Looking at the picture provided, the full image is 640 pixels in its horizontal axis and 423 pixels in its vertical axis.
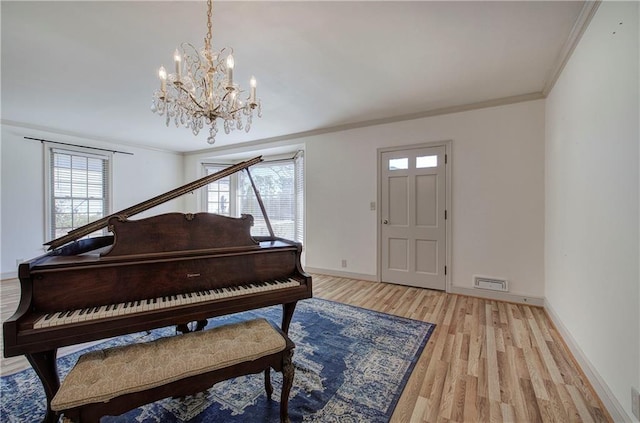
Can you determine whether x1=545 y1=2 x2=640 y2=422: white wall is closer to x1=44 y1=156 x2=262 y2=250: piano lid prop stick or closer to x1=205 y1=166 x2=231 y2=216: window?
x1=44 y1=156 x2=262 y2=250: piano lid prop stick

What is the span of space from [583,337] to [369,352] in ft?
4.99

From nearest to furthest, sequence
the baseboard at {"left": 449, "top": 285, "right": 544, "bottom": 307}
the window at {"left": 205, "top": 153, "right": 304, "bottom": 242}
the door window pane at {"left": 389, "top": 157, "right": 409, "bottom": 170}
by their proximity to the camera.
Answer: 1. the baseboard at {"left": 449, "top": 285, "right": 544, "bottom": 307}
2. the door window pane at {"left": 389, "top": 157, "right": 409, "bottom": 170}
3. the window at {"left": 205, "top": 153, "right": 304, "bottom": 242}

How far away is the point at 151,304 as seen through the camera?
1390 mm

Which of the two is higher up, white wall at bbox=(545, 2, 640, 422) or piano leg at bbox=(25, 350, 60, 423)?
white wall at bbox=(545, 2, 640, 422)

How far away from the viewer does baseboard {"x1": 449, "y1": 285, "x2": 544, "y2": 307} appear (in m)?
3.15

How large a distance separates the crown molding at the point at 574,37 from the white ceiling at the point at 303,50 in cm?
4

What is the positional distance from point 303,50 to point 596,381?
3095mm

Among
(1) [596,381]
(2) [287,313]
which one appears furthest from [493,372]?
(2) [287,313]

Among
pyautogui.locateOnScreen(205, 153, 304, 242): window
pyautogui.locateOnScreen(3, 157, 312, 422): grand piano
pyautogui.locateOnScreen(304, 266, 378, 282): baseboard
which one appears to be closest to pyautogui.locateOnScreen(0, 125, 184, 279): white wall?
pyautogui.locateOnScreen(205, 153, 304, 242): window

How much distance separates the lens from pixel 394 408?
5.16 feet

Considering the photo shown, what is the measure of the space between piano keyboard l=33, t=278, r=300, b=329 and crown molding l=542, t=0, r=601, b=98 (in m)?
2.61

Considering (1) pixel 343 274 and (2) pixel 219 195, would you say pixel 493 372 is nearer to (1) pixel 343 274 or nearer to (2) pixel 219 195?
(1) pixel 343 274

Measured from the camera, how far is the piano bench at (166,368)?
102 cm

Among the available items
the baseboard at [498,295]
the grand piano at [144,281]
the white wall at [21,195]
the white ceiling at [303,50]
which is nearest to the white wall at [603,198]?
the white ceiling at [303,50]
